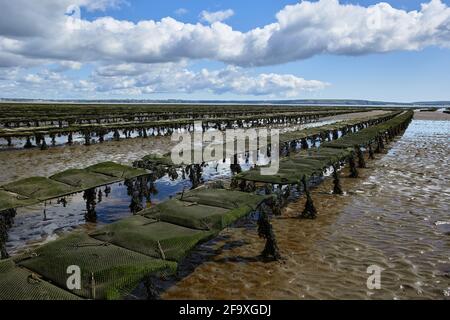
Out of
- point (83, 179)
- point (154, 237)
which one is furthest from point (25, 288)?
point (83, 179)

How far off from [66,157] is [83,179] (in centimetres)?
1536

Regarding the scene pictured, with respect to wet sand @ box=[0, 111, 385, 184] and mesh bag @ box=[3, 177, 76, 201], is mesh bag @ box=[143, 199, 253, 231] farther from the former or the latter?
wet sand @ box=[0, 111, 385, 184]

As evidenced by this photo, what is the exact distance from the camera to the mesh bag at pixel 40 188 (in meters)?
10.8

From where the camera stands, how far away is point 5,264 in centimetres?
645

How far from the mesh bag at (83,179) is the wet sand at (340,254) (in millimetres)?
4306

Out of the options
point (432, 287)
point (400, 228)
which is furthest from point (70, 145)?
point (432, 287)

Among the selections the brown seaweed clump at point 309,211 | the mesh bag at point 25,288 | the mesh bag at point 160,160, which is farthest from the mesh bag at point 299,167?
the mesh bag at point 25,288

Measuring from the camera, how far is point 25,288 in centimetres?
565

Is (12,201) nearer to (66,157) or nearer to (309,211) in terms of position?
(309,211)

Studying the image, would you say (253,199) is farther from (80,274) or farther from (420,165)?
(420,165)

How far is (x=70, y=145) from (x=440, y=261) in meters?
30.9

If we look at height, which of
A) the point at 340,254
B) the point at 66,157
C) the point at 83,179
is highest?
the point at 83,179

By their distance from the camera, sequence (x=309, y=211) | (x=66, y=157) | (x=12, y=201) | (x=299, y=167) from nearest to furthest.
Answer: (x=12, y=201), (x=309, y=211), (x=299, y=167), (x=66, y=157)

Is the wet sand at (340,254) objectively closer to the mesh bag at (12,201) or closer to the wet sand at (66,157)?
the mesh bag at (12,201)
